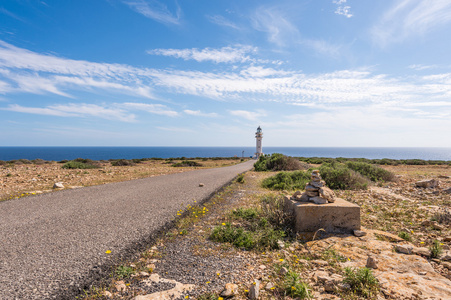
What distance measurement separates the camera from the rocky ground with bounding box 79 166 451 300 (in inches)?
114

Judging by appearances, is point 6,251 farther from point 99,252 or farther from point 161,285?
point 161,285

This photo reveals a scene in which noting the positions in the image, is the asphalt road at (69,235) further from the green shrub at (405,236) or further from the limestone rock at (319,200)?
the green shrub at (405,236)

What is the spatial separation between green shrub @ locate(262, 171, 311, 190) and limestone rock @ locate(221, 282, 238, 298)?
7920 millimetres

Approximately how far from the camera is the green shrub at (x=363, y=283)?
9.18 feet

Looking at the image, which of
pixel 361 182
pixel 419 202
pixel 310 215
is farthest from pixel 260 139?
pixel 310 215

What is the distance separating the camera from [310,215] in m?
5.03

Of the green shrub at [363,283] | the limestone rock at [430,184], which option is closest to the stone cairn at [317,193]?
the green shrub at [363,283]

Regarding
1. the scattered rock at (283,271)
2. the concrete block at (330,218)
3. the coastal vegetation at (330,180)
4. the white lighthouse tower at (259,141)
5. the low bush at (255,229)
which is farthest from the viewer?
the white lighthouse tower at (259,141)

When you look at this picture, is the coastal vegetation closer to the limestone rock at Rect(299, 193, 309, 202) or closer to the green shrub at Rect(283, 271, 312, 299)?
the limestone rock at Rect(299, 193, 309, 202)

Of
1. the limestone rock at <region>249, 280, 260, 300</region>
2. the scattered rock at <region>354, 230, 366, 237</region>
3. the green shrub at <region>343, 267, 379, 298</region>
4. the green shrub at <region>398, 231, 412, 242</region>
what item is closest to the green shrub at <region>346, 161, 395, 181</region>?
the green shrub at <region>398, 231, 412, 242</region>

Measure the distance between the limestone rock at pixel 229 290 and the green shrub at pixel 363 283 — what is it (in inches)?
58.2

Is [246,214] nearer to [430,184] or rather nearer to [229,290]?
[229,290]

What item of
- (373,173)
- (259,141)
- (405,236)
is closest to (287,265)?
(405,236)

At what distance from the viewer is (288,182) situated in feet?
36.9
